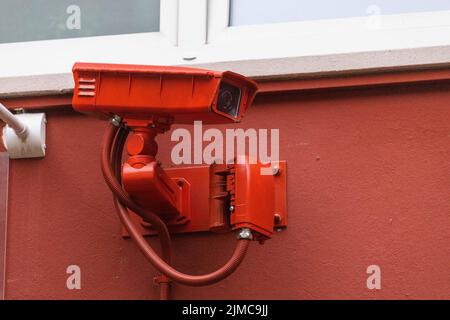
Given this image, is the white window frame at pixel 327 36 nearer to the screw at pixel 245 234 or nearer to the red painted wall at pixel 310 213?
the red painted wall at pixel 310 213

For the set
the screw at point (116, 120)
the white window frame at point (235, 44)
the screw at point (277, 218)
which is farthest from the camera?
the white window frame at point (235, 44)

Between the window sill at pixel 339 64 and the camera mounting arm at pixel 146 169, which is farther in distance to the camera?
the window sill at pixel 339 64

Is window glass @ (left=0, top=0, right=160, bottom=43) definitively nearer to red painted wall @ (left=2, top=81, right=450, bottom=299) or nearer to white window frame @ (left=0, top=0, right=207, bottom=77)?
white window frame @ (left=0, top=0, right=207, bottom=77)

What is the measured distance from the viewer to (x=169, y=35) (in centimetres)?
573

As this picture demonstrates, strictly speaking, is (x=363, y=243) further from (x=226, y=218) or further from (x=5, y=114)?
(x=5, y=114)

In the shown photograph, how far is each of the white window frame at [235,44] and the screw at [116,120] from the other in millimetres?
440

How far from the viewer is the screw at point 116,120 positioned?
5.23m

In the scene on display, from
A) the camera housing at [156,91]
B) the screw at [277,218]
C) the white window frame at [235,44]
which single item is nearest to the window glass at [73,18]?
the white window frame at [235,44]

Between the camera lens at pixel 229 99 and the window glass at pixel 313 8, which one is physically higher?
the window glass at pixel 313 8

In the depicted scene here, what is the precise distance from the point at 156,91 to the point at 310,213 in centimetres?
63

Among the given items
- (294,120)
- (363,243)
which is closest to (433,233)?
(363,243)

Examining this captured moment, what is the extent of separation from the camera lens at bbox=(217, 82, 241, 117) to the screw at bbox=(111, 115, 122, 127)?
315 millimetres

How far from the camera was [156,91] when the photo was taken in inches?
201
